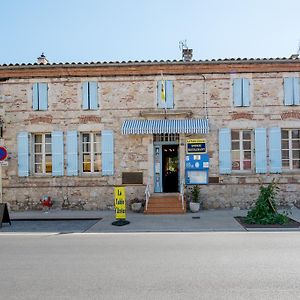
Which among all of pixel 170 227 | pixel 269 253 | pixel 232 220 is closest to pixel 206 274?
pixel 269 253

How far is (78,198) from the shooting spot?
1553 centimetres

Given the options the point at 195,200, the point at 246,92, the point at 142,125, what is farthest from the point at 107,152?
the point at 246,92

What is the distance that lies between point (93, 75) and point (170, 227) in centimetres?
803

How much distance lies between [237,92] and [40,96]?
8.90m

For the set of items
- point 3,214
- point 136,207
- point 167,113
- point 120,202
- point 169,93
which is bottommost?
point 136,207

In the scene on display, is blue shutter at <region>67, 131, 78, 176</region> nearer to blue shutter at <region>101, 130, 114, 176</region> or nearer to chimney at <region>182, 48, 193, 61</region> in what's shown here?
blue shutter at <region>101, 130, 114, 176</region>

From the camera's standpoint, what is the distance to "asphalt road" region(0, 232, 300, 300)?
5035 millimetres

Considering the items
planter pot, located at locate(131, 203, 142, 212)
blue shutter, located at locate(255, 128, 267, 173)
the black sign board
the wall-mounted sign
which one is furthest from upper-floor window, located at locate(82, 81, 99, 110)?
blue shutter, located at locate(255, 128, 267, 173)

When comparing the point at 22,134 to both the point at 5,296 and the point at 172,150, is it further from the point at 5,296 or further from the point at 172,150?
the point at 5,296

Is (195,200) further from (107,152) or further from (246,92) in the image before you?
(246,92)

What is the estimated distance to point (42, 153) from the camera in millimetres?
15961

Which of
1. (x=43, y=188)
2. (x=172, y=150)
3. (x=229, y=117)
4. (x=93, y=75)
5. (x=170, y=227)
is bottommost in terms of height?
(x=170, y=227)

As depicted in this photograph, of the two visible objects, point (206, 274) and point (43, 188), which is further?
point (43, 188)

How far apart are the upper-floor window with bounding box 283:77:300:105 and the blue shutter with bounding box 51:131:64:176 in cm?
1017
